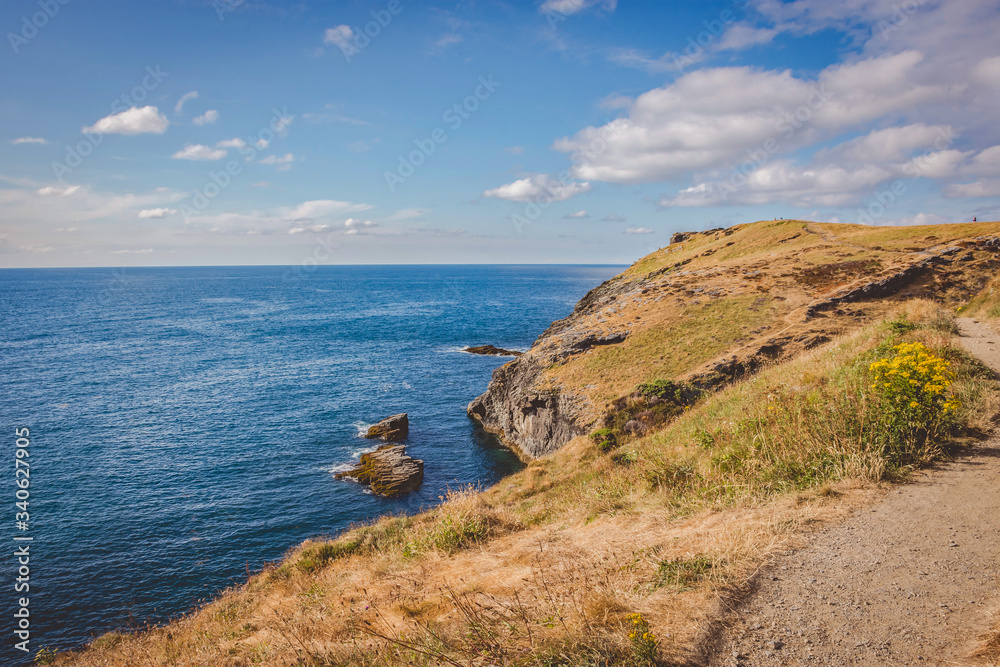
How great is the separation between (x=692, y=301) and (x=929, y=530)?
31738 millimetres

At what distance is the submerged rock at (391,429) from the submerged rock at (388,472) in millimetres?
3493

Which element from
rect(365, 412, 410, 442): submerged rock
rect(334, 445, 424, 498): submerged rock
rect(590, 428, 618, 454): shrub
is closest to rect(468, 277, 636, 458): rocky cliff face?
rect(590, 428, 618, 454): shrub

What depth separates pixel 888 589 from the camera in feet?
17.8

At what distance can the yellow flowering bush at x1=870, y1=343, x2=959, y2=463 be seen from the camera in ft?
26.8

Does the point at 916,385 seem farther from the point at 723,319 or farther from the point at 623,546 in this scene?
the point at 723,319

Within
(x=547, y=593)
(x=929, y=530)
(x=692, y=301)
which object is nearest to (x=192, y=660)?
(x=547, y=593)

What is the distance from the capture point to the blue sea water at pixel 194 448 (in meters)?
22.5

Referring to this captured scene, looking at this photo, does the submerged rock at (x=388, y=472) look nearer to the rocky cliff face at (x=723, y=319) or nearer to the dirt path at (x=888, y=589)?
the rocky cliff face at (x=723, y=319)

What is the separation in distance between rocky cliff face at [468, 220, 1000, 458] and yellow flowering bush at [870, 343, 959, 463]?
16.0 meters

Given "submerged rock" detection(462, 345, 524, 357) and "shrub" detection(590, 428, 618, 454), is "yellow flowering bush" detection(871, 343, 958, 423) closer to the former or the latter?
"shrub" detection(590, 428, 618, 454)

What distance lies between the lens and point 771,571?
→ 19.5ft

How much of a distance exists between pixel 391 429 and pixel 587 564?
33.0 m

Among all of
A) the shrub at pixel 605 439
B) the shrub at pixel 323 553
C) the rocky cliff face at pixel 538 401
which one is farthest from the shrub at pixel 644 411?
the shrub at pixel 323 553

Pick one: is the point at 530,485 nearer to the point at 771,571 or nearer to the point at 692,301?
the point at 771,571
